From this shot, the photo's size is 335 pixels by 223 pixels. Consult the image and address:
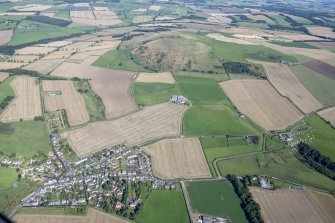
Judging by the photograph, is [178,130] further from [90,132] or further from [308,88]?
[308,88]

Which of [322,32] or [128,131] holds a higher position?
[128,131]

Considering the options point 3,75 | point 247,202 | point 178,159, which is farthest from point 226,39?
point 247,202

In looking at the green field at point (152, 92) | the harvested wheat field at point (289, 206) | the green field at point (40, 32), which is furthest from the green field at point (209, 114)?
the green field at point (40, 32)

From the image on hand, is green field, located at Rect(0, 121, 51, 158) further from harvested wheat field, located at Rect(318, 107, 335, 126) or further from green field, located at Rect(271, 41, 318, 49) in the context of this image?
green field, located at Rect(271, 41, 318, 49)

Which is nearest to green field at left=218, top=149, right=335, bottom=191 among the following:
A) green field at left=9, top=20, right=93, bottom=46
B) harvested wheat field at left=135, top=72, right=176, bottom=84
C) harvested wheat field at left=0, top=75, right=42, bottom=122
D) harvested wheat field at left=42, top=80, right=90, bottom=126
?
harvested wheat field at left=42, top=80, right=90, bottom=126

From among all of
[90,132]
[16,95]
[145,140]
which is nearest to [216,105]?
[145,140]

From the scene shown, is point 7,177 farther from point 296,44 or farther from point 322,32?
point 322,32
